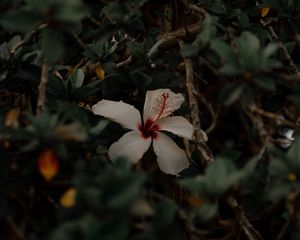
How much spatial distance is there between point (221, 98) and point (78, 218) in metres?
0.34

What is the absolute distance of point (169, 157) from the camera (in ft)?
4.65

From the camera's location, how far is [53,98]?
4.51 feet

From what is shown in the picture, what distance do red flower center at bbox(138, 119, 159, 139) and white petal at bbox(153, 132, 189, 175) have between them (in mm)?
27

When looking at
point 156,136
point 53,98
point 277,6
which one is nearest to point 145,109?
point 156,136

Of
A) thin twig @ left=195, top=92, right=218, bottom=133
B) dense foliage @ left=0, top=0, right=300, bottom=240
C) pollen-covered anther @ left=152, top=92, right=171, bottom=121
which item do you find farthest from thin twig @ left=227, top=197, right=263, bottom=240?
pollen-covered anther @ left=152, top=92, right=171, bottom=121

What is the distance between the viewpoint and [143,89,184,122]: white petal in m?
1.50

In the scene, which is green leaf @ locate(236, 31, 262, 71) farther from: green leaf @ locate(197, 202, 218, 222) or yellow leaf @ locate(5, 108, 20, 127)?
yellow leaf @ locate(5, 108, 20, 127)

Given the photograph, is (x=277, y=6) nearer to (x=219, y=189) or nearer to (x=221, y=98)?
(x=221, y=98)

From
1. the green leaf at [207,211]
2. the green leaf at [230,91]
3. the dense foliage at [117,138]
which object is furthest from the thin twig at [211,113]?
the green leaf at [207,211]

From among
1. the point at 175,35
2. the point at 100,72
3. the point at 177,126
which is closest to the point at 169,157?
the point at 177,126

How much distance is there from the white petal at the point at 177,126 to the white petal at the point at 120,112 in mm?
57

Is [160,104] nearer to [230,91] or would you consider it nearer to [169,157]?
[169,157]

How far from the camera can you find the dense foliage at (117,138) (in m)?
0.96

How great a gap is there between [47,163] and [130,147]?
1.32ft
